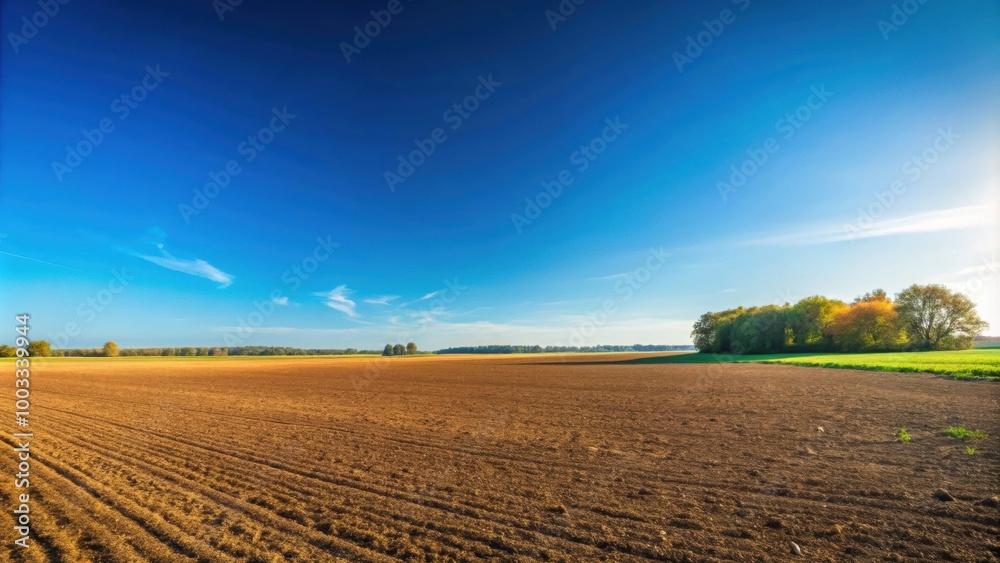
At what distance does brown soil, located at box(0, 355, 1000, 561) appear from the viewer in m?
5.03

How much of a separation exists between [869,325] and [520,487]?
247 feet

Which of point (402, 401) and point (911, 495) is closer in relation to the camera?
point (911, 495)

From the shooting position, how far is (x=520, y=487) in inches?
286

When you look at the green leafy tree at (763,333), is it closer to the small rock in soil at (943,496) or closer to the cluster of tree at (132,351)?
the small rock in soil at (943,496)

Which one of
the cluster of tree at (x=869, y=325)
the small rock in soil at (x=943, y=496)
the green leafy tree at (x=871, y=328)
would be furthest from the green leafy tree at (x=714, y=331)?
the small rock in soil at (x=943, y=496)

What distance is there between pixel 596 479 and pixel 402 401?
14787 mm

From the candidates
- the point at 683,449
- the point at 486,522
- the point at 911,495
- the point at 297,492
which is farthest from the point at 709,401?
the point at 297,492

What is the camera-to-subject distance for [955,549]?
4.67 metres

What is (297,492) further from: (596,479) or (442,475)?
(596,479)

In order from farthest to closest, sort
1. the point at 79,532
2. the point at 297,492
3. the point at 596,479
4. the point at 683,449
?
the point at 683,449, the point at 596,479, the point at 297,492, the point at 79,532

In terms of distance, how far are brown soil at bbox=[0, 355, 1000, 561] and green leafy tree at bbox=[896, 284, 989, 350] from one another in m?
59.6

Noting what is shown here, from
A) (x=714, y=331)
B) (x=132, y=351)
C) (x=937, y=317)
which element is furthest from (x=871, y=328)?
(x=132, y=351)

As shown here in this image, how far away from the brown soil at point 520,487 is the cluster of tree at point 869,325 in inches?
2340

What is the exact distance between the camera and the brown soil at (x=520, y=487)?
5.03 m
